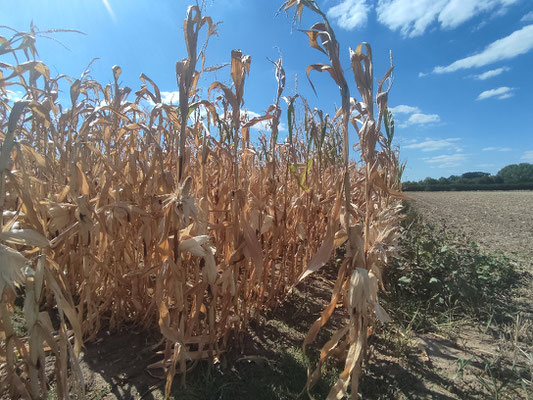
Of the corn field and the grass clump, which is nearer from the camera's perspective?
the corn field

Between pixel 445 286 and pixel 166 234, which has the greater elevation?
pixel 166 234

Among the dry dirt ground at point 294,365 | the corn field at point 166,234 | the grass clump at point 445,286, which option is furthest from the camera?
the grass clump at point 445,286

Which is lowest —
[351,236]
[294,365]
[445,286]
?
[294,365]

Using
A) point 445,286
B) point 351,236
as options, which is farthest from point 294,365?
point 445,286

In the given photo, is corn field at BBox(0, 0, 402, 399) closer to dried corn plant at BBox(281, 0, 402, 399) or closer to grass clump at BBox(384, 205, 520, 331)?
dried corn plant at BBox(281, 0, 402, 399)

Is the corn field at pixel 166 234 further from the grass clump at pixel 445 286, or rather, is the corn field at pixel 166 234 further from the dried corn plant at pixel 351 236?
the grass clump at pixel 445 286

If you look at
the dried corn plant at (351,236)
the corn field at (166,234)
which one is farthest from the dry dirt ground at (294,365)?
the dried corn plant at (351,236)

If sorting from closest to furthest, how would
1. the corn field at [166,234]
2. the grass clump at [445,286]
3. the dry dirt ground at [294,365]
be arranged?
the corn field at [166,234], the dry dirt ground at [294,365], the grass clump at [445,286]

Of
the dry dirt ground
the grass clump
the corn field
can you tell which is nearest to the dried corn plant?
the corn field

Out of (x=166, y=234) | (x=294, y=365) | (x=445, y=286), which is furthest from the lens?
(x=445, y=286)

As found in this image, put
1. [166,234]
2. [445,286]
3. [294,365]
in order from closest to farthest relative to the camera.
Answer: [166,234] < [294,365] < [445,286]

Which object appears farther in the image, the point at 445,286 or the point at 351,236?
the point at 445,286

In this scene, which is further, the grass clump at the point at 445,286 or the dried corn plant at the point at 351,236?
the grass clump at the point at 445,286

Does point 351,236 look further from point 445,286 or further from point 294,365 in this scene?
point 445,286
